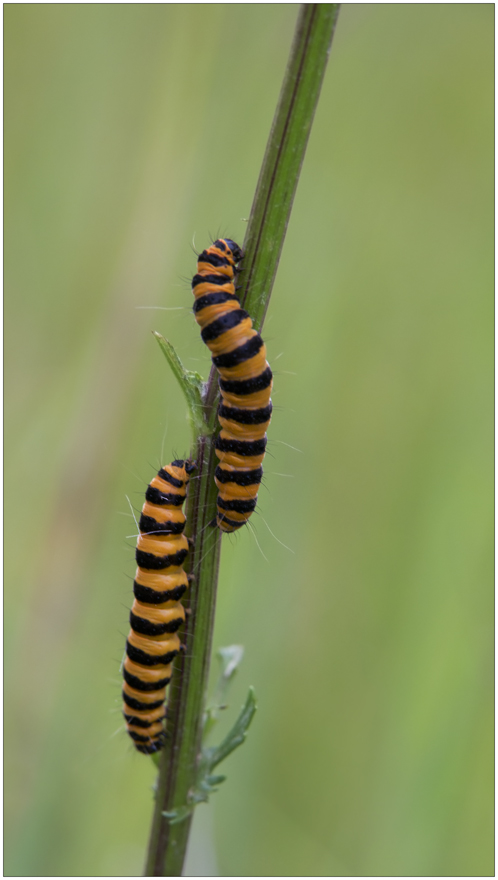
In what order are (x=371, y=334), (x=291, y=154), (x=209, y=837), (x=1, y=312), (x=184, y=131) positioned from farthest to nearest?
(x=371, y=334) → (x=1, y=312) → (x=184, y=131) → (x=209, y=837) → (x=291, y=154)

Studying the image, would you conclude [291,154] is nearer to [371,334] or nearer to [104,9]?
[371,334]

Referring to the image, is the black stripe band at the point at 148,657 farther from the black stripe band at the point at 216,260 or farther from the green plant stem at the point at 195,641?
the black stripe band at the point at 216,260

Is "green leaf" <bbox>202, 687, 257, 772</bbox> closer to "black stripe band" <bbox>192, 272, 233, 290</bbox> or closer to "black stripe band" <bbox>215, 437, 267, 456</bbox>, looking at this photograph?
"black stripe band" <bbox>215, 437, 267, 456</bbox>

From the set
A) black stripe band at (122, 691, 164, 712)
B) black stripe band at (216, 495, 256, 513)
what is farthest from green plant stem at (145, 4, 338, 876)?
black stripe band at (122, 691, 164, 712)

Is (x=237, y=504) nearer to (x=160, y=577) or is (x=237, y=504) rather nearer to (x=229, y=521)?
(x=229, y=521)

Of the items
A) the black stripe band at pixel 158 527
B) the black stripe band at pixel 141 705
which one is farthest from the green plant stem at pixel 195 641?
the black stripe band at pixel 141 705

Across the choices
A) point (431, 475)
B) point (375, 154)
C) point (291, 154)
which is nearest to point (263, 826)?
point (431, 475)
